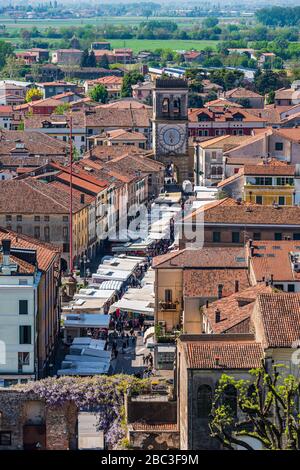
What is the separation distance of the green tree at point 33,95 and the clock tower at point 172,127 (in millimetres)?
50665

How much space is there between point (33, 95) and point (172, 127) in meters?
53.4

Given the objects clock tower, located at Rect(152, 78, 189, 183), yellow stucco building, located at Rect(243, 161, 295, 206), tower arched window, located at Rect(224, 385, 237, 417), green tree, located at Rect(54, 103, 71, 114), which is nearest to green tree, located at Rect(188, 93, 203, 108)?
green tree, located at Rect(54, 103, 71, 114)

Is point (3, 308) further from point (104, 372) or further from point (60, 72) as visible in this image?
point (60, 72)

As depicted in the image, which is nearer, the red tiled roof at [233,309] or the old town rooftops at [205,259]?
the red tiled roof at [233,309]

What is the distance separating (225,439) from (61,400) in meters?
5.24

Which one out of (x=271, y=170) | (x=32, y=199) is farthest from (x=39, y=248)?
(x=271, y=170)

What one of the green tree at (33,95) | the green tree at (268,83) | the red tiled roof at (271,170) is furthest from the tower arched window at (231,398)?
the green tree at (268,83)

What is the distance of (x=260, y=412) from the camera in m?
27.5

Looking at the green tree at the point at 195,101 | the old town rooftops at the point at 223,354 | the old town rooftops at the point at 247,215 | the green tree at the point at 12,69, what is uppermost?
the old town rooftops at the point at 223,354

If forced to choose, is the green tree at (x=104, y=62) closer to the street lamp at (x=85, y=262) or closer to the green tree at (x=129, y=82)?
the green tree at (x=129, y=82)

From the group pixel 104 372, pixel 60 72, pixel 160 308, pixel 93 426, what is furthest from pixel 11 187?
pixel 60 72

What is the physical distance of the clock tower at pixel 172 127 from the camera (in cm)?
9125

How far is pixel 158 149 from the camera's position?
91500 mm

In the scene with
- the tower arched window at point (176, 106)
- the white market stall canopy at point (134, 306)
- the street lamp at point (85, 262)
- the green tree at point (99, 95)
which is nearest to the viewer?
the white market stall canopy at point (134, 306)
